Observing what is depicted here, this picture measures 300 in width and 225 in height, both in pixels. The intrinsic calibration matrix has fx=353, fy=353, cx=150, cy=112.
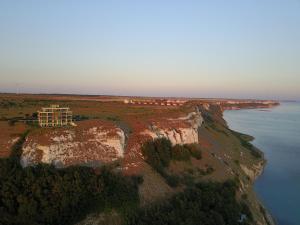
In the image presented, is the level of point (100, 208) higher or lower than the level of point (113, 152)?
lower

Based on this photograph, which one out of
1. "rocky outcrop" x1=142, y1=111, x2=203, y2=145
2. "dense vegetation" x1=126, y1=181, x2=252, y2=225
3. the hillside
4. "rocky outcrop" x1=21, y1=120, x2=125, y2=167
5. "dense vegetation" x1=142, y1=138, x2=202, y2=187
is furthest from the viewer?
"rocky outcrop" x1=142, y1=111, x2=203, y2=145

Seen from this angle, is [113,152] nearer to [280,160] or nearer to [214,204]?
[214,204]

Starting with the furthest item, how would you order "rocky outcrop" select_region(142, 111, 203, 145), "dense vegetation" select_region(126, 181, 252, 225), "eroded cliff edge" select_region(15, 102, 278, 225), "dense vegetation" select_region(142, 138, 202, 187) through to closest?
"rocky outcrop" select_region(142, 111, 203, 145) → "dense vegetation" select_region(142, 138, 202, 187) → "eroded cliff edge" select_region(15, 102, 278, 225) → "dense vegetation" select_region(126, 181, 252, 225)

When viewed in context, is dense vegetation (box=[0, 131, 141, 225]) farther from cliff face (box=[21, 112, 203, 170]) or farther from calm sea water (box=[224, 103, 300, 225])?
calm sea water (box=[224, 103, 300, 225])

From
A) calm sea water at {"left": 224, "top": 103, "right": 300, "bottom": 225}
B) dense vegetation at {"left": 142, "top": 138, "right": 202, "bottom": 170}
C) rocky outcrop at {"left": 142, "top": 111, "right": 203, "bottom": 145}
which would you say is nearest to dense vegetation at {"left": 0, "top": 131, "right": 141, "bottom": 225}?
dense vegetation at {"left": 142, "top": 138, "right": 202, "bottom": 170}

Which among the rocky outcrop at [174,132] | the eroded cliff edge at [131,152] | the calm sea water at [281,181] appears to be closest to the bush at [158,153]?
the eroded cliff edge at [131,152]

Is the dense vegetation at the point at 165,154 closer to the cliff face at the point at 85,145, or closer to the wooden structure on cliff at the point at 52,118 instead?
the cliff face at the point at 85,145

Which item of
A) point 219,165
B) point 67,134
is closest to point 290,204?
point 219,165
